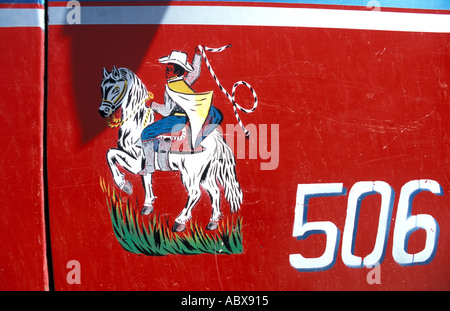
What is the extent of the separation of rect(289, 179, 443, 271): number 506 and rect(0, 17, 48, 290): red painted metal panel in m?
1.18

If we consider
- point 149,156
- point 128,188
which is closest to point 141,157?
point 149,156

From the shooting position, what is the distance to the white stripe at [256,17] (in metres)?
1.71

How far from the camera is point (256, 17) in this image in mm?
1752

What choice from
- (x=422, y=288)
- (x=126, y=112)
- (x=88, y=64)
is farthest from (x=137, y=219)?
(x=422, y=288)

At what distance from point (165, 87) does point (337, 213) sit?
99 cm

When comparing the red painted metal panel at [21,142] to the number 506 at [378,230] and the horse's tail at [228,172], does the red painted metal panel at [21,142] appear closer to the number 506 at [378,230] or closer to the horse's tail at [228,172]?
the horse's tail at [228,172]

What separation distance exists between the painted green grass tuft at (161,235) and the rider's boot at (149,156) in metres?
0.17

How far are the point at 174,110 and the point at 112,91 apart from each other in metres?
0.29

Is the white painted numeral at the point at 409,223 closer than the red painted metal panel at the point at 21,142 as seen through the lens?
No

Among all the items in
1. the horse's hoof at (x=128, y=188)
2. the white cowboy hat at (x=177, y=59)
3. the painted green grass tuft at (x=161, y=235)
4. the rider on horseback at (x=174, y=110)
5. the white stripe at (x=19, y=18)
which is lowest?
the painted green grass tuft at (x=161, y=235)

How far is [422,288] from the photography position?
1.84 meters

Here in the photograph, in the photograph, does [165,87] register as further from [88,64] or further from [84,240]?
[84,240]

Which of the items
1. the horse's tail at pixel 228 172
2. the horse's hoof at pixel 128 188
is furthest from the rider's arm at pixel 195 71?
the horse's hoof at pixel 128 188
